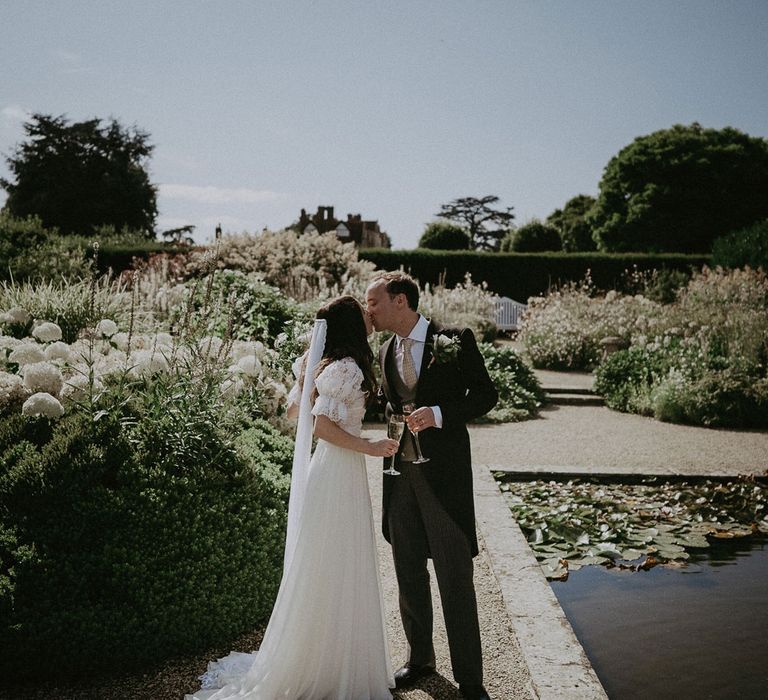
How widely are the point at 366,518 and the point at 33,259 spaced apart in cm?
1081

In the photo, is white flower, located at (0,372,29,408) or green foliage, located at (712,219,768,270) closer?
white flower, located at (0,372,29,408)

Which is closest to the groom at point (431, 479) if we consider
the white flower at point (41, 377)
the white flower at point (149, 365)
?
the white flower at point (149, 365)

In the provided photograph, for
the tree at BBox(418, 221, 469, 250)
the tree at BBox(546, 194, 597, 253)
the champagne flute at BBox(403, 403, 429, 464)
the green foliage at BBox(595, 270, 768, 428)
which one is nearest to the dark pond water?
the champagne flute at BBox(403, 403, 429, 464)

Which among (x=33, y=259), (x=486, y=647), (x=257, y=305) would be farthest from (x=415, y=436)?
(x=33, y=259)

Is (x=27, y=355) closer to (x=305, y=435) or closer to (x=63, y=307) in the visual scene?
(x=305, y=435)

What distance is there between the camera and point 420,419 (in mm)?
2674

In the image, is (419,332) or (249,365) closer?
(419,332)

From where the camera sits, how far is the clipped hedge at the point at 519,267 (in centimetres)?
2223

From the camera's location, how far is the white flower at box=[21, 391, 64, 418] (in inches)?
131

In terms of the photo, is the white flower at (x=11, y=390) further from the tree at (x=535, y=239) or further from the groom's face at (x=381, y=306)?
the tree at (x=535, y=239)

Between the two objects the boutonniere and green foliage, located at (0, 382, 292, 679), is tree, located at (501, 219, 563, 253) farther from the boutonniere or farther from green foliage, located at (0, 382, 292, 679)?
the boutonniere

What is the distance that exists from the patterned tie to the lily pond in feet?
6.02

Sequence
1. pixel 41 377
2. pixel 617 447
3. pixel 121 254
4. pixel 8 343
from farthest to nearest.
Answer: pixel 121 254
pixel 617 447
pixel 8 343
pixel 41 377

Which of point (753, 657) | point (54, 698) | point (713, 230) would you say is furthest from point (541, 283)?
point (54, 698)
